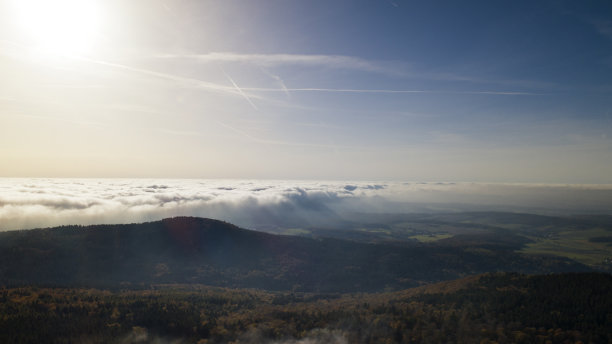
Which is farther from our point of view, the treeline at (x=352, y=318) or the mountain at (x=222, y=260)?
the mountain at (x=222, y=260)

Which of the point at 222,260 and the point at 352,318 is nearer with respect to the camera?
the point at 352,318

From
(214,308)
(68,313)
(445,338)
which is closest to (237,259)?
(214,308)

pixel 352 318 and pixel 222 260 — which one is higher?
pixel 352 318

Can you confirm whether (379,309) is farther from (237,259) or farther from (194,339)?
(237,259)

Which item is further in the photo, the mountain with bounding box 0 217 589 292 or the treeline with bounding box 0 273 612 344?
the mountain with bounding box 0 217 589 292
